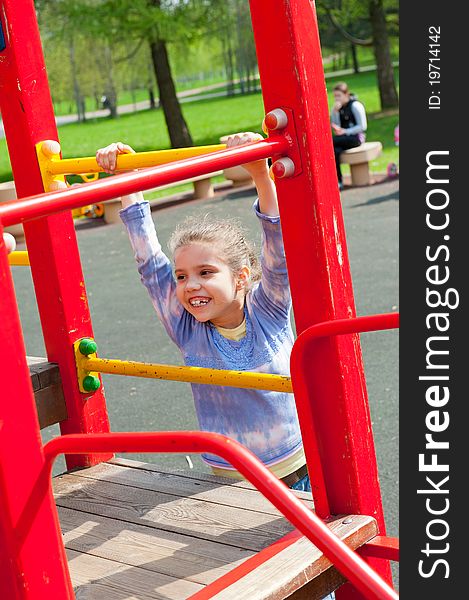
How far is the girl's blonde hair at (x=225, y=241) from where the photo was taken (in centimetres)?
273

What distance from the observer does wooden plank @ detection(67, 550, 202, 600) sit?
2137mm

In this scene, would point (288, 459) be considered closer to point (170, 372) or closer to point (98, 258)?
point (170, 372)

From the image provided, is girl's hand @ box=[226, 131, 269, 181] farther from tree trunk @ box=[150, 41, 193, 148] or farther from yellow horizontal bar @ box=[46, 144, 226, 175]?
tree trunk @ box=[150, 41, 193, 148]

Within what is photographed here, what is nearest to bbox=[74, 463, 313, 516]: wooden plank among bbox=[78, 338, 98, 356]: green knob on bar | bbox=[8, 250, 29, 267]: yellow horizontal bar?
bbox=[78, 338, 98, 356]: green knob on bar

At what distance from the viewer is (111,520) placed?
2.59m

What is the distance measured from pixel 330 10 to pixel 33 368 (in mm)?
22524

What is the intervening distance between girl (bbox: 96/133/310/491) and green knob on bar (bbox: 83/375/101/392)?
33 centimetres

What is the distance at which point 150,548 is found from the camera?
2391mm

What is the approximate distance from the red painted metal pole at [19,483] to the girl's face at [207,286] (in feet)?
3.72

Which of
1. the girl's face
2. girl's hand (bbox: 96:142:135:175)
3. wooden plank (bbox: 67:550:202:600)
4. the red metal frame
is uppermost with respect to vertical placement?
girl's hand (bbox: 96:142:135:175)

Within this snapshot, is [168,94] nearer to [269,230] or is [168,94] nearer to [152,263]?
[152,263]

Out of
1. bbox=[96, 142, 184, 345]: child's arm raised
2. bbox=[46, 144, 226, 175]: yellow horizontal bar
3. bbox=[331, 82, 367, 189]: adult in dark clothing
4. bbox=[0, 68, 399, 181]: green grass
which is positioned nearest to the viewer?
bbox=[46, 144, 226, 175]: yellow horizontal bar

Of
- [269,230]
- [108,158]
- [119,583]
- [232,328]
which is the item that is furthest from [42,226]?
[119,583]

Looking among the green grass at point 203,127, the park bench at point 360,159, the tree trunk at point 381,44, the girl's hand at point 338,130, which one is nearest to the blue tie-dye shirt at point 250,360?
the park bench at point 360,159
